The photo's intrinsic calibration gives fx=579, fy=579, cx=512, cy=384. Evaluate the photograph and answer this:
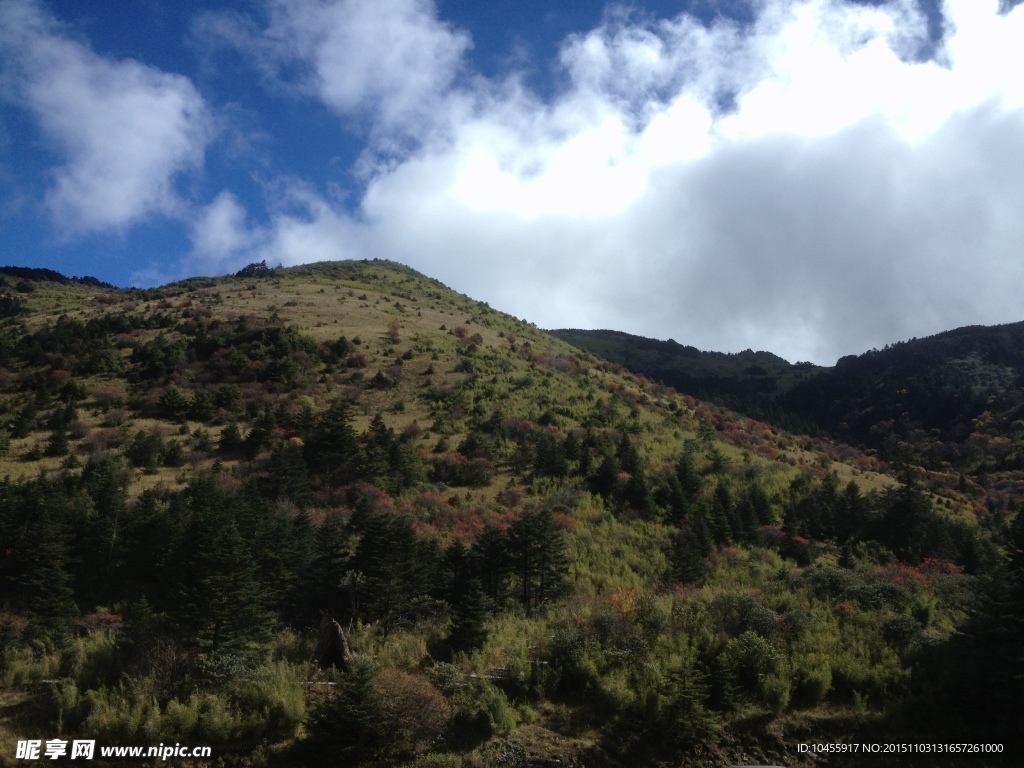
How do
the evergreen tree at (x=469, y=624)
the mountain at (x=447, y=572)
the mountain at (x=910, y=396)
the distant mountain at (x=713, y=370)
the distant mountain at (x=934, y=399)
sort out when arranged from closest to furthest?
the mountain at (x=447, y=572), the evergreen tree at (x=469, y=624), the mountain at (x=910, y=396), the distant mountain at (x=934, y=399), the distant mountain at (x=713, y=370)

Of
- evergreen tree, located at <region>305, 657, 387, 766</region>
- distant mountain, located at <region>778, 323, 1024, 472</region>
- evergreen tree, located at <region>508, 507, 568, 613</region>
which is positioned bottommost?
evergreen tree, located at <region>305, 657, 387, 766</region>

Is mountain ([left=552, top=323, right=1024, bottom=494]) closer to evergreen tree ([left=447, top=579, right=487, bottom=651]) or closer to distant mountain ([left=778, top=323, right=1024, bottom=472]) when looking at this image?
distant mountain ([left=778, top=323, right=1024, bottom=472])

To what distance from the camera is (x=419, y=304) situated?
7431 cm

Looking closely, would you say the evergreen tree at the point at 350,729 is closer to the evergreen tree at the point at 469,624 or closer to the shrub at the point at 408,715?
the shrub at the point at 408,715

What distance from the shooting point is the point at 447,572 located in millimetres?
17453

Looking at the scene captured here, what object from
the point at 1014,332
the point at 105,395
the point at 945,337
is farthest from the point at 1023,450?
the point at 105,395

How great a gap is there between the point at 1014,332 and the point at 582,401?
97.1m

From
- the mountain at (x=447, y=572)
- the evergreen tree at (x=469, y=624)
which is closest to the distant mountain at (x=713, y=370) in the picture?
the mountain at (x=447, y=572)

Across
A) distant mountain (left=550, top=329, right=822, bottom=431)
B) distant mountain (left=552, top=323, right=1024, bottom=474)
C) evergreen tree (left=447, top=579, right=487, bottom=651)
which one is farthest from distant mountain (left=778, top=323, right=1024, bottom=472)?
evergreen tree (left=447, top=579, right=487, bottom=651)

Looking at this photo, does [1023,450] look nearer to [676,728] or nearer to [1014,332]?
[1014,332]

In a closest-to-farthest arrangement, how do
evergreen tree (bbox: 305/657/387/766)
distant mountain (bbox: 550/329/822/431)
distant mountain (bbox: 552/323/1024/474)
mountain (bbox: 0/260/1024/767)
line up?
evergreen tree (bbox: 305/657/387/766), mountain (bbox: 0/260/1024/767), distant mountain (bbox: 552/323/1024/474), distant mountain (bbox: 550/329/822/431)

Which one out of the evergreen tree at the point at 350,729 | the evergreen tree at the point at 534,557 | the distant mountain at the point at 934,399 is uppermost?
the distant mountain at the point at 934,399

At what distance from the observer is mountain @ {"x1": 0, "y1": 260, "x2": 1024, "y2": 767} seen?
31.4ft

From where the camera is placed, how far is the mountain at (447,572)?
377 inches
